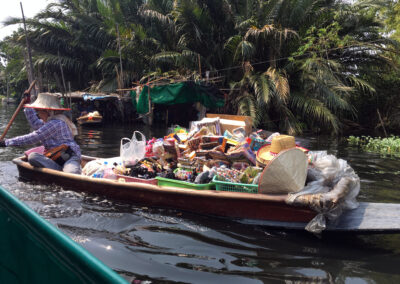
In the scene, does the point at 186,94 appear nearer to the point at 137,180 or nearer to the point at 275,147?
the point at 137,180

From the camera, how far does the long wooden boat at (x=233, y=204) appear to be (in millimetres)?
3746

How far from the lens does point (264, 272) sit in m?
3.20

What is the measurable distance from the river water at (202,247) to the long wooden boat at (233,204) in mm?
124

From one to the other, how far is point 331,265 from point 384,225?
73 cm

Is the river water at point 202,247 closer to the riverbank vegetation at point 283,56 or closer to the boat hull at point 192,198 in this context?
the boat hull at point 192,198

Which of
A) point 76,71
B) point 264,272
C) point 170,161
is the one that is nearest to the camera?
point 264,272

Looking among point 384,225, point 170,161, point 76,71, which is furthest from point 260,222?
point 76,71

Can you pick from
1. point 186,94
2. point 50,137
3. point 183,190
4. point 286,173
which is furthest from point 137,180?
point 186,94

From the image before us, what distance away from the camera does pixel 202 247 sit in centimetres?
373

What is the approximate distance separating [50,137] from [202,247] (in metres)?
3.31

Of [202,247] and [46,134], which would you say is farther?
[46,134]

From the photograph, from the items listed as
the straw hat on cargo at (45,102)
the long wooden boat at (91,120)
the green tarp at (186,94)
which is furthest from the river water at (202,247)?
the long wooden boat at (91,120)

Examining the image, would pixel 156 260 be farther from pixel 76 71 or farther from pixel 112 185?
pixel 76 71

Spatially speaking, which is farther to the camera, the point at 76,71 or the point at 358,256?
the point at 76,71
